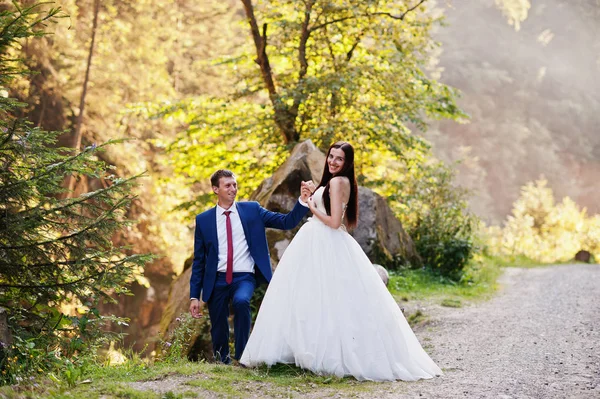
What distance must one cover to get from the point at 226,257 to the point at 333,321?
126cm

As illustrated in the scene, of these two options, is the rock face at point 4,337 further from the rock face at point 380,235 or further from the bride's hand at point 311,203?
the rock face at point 380,235

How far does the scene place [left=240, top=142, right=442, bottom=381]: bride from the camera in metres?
5.02

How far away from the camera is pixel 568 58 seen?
6544cm

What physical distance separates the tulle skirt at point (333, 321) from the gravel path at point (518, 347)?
1.04 ft

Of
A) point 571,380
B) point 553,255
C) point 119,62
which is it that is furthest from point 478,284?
point 119,62

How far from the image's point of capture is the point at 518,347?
6254 millimetres

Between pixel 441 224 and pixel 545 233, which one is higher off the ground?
pixel 441 224

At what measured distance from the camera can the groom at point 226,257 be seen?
580cm

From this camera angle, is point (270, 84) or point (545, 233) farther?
point (545, 233)

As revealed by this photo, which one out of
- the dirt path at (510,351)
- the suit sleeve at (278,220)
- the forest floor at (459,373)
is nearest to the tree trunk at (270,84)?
the dirt path at (510,351)

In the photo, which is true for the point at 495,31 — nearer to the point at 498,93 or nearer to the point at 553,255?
the point at 498,93

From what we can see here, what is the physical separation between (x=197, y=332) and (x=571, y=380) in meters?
4.45

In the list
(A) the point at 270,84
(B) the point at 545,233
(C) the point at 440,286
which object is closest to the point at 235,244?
(C) the point at 440,286

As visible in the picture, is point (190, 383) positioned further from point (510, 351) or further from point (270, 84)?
point (270, 84)
